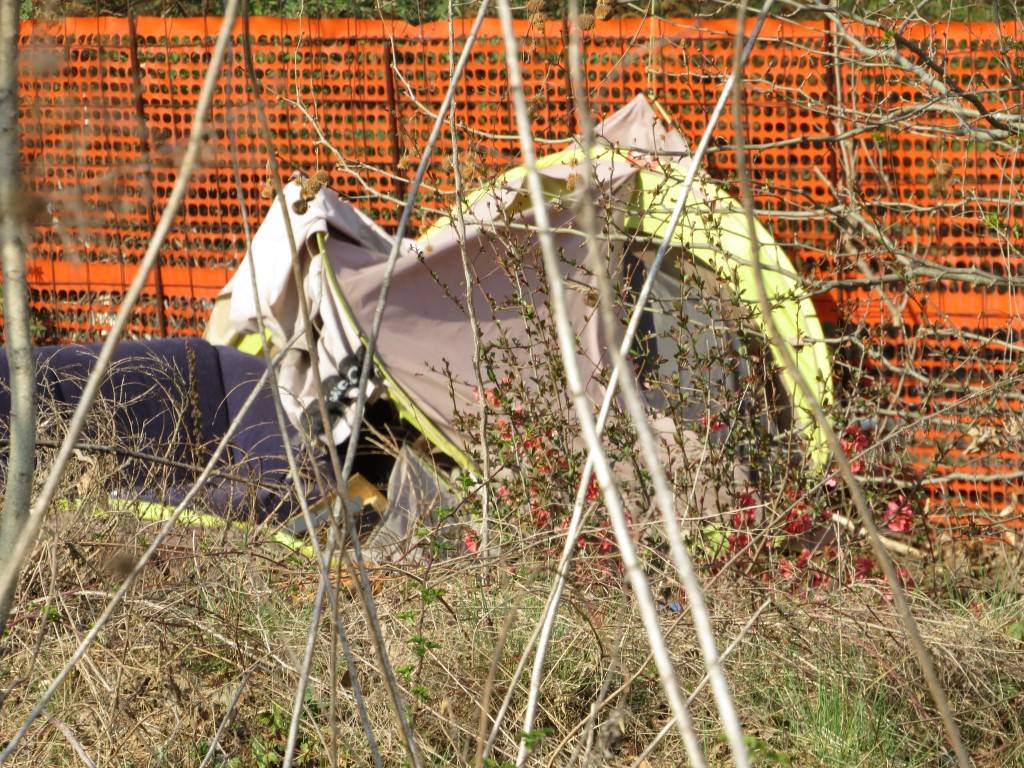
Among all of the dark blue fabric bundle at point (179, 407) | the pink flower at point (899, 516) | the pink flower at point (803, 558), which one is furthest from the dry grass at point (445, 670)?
the pink flower at point (899, 516)

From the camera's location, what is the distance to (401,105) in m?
6.73

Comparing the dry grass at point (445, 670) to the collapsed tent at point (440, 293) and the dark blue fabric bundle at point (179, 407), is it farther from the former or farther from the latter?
the collapsed tent at point (440, 293)

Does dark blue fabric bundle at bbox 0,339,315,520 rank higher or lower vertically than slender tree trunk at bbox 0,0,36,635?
lower

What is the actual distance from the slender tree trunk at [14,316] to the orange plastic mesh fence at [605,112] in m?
3.11

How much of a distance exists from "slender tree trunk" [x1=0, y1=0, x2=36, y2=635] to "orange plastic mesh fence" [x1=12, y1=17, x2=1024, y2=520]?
3.11 metres

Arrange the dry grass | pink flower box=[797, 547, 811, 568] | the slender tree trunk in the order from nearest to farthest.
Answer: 1. the slender tree trunk
2. the dry grass
3. pink flower box=[797, 547, 811, 568]

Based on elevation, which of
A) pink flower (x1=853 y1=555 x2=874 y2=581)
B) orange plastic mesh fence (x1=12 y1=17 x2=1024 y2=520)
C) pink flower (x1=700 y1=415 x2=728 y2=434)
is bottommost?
pink flower (x1=853 y1=555 x2=874 y2=581)

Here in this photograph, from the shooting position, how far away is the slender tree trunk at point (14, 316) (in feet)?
5.57

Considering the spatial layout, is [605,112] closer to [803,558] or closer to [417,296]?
[417,296]

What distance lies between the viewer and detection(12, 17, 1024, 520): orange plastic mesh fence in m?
5.44

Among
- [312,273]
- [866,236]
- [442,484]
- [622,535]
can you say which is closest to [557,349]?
[442,484]

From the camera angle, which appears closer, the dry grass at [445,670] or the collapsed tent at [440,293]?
the dry grass at [445,670]

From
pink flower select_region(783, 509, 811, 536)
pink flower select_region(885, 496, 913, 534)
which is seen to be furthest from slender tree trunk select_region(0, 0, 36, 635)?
pink flower select_region(885, 496, 913, 534)

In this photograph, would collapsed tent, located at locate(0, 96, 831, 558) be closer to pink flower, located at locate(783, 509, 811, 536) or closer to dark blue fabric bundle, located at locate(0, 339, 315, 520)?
dark blue fabric bundle, located at locate(0, 339, 315, 520)
